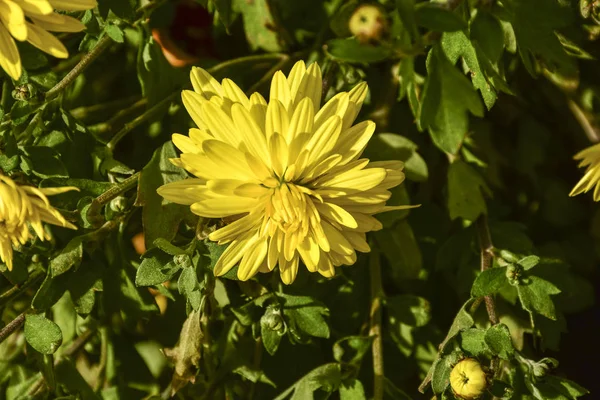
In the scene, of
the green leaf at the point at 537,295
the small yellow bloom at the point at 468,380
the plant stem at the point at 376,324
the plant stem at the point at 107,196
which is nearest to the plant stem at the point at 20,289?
the plant stem at the point at 107,196

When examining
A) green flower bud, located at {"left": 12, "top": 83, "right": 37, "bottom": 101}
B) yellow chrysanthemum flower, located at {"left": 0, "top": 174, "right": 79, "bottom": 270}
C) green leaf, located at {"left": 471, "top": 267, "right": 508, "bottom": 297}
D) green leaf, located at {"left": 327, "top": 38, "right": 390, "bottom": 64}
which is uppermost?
green leaf, located at {"left": 327, "top": 38, "right": 390, "bottom": 64}

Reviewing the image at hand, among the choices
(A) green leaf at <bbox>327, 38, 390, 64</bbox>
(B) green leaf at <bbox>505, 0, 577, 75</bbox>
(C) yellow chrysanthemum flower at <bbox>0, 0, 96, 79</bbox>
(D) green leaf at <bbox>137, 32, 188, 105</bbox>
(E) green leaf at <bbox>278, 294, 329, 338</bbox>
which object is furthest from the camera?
(D) green leaf at <bbox>137, 32, 188, 105</bbox>

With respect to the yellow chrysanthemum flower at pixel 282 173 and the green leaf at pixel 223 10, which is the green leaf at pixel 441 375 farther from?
the green leaf at pixel 223 10

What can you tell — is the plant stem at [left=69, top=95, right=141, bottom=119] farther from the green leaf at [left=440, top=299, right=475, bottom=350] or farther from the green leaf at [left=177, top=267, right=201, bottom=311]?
the green leaf at [left=440, top=299, right=475, bottom=350]

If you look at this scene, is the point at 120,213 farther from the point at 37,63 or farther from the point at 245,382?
the point at 245,382

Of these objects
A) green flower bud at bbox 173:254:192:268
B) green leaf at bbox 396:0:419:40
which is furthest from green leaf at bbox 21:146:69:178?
green leaf at bbox 396:0:419:40

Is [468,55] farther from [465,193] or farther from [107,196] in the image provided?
[107,196]

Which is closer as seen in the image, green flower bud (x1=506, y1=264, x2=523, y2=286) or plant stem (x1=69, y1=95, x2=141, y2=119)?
green flower bud (x1=506, y1=264, x2=523, y2=286)

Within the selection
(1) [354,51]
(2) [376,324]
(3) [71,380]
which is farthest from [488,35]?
(3) [71,380]
